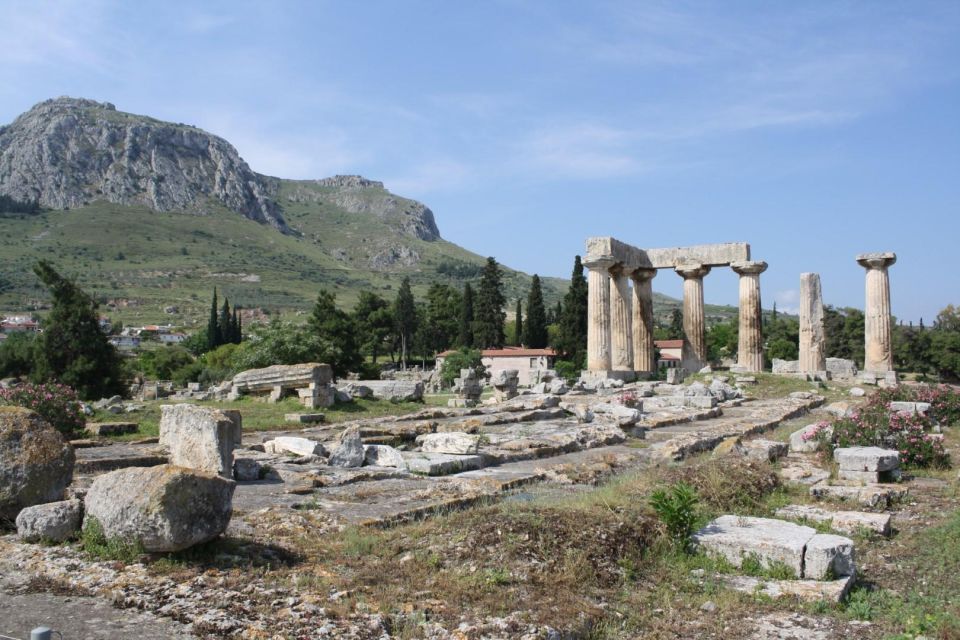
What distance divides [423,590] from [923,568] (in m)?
5.01

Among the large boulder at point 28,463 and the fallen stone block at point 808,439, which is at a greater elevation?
the large boulder at point 28,463

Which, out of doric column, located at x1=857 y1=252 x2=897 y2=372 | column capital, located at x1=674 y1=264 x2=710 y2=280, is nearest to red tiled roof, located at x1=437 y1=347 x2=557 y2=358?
column capital, located at x1=674 y1=264 x2=710 y2=280

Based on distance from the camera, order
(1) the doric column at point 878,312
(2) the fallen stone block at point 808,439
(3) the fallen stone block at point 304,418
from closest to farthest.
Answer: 1. (2) the fallen stone block at point 808,439
2. (3) the fallen stone block at point 304,418
3. (1) the doric column at point 878,312

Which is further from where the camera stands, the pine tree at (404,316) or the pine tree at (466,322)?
the pine tree at (404,316)

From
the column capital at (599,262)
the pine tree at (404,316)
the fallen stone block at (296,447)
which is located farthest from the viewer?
the pine tree at (404,316)

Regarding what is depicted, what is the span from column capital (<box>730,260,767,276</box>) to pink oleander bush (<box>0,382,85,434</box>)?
104 ft

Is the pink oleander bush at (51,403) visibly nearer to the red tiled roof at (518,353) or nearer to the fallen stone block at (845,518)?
the fallen stone block at (845,518)

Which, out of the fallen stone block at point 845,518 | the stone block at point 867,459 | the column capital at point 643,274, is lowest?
the fallen stone block at point 845,518

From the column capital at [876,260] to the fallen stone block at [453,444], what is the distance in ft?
103

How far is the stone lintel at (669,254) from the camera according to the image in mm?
36244

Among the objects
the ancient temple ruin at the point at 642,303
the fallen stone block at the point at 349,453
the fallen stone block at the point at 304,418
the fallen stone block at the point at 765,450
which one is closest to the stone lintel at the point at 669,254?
the ancient temple ruin at the point at 642,303

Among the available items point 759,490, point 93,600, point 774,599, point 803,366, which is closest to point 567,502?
point 774,599

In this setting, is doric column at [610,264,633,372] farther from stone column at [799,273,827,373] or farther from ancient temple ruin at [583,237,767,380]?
stone column at [799,273,827,373]

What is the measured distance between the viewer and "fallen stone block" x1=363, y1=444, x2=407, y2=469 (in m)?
12.0
